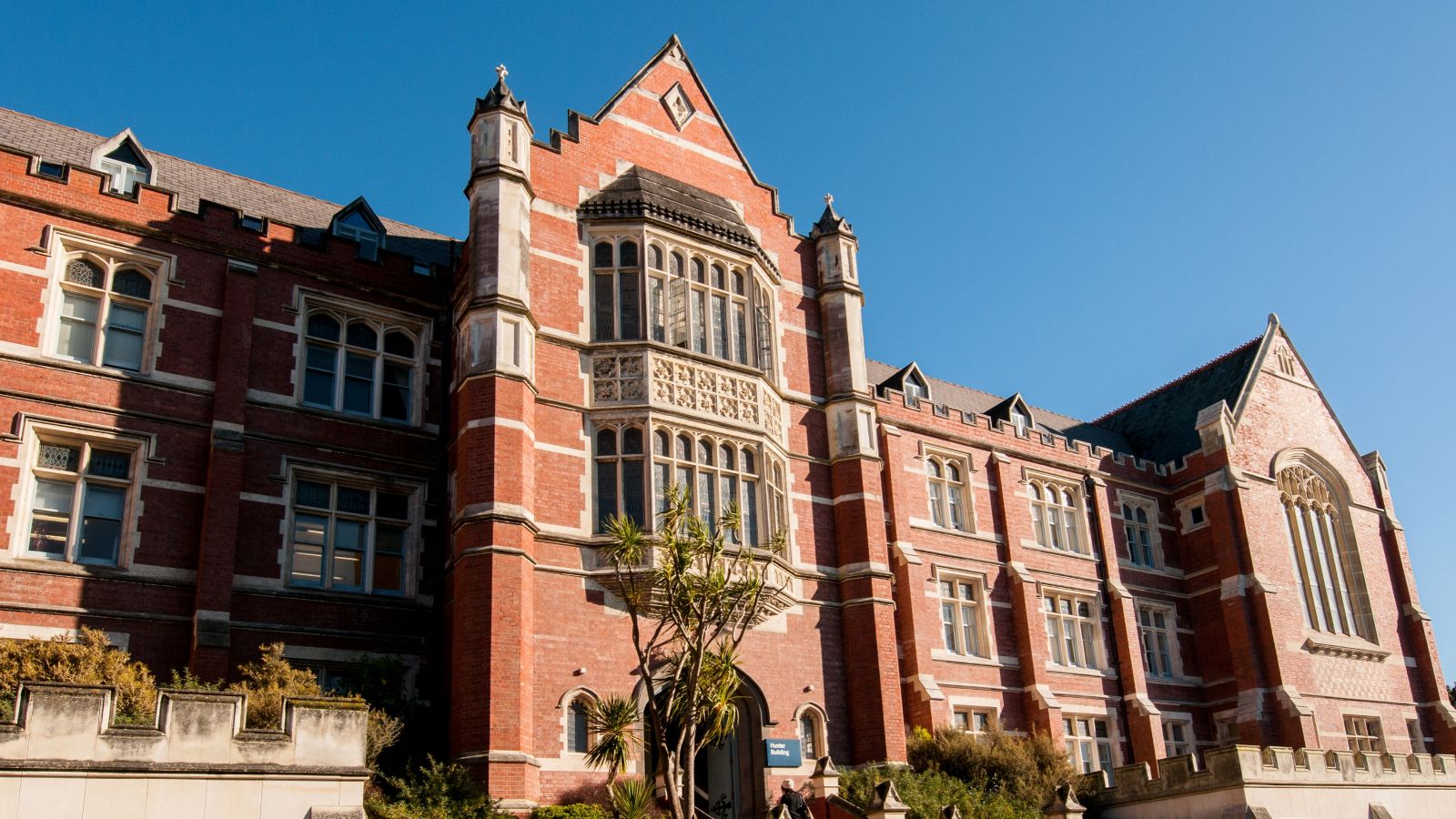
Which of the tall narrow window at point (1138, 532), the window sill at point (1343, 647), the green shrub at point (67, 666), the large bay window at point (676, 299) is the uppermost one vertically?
the large bay window at point (676, 299)

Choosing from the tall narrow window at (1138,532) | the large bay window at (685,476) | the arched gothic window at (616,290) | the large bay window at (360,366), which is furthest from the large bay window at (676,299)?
the tall narrow window at (1138,532)

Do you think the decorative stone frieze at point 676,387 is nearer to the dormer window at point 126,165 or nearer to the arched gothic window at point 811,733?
the arched gothic window at point 811,733

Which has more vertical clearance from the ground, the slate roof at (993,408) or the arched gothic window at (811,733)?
the slate roof at (993,408)

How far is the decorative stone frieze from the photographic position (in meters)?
24.4

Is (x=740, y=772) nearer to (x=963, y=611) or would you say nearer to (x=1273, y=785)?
(x=963, y=611)

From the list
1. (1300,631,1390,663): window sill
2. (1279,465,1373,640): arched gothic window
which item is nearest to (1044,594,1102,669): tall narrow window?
(1300,631,1390,663): window sill

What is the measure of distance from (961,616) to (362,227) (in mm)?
16767

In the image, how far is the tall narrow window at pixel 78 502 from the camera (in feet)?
67.9

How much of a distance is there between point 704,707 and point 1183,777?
1181 cm

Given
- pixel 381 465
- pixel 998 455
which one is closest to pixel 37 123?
pixel 381 465

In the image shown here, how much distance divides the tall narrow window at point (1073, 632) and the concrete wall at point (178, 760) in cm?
2110

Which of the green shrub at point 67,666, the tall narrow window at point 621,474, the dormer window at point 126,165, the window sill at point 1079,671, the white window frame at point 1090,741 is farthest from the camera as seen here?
the window sill at point 1079,671

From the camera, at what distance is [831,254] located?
29.4m

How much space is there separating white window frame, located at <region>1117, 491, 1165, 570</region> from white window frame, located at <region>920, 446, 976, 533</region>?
615cm
